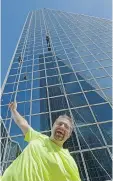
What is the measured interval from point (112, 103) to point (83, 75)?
445cm

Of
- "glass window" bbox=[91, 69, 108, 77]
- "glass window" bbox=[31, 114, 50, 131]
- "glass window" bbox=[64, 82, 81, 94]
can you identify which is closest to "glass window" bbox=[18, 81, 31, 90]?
"glass window" bbox=[64, 82, 81, 94]

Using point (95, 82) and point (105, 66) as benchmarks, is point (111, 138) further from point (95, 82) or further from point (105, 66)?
point (105, 66)

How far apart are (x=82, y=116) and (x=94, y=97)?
2.23 m

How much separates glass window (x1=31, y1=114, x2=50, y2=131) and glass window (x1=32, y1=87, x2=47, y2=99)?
222 centimetres

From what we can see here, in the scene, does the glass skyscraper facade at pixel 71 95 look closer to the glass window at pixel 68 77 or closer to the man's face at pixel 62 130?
the glass window at pixel 68 77

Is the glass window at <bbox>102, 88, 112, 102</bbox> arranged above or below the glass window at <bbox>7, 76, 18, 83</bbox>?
above

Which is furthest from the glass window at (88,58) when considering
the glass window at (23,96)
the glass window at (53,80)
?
the glass window at (23,96)

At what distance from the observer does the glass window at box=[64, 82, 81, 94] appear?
570 inches

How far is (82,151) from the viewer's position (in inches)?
365

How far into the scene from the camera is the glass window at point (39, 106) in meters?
12.7

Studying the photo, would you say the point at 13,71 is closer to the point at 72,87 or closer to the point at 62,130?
the point at 72,87

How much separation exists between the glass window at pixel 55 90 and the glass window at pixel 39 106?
26.2 inches

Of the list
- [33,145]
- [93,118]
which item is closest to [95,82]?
[93,118]

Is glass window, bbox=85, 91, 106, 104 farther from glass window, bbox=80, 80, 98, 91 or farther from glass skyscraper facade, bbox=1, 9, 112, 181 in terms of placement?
glass window, bbox=80, 80, 98, 91
